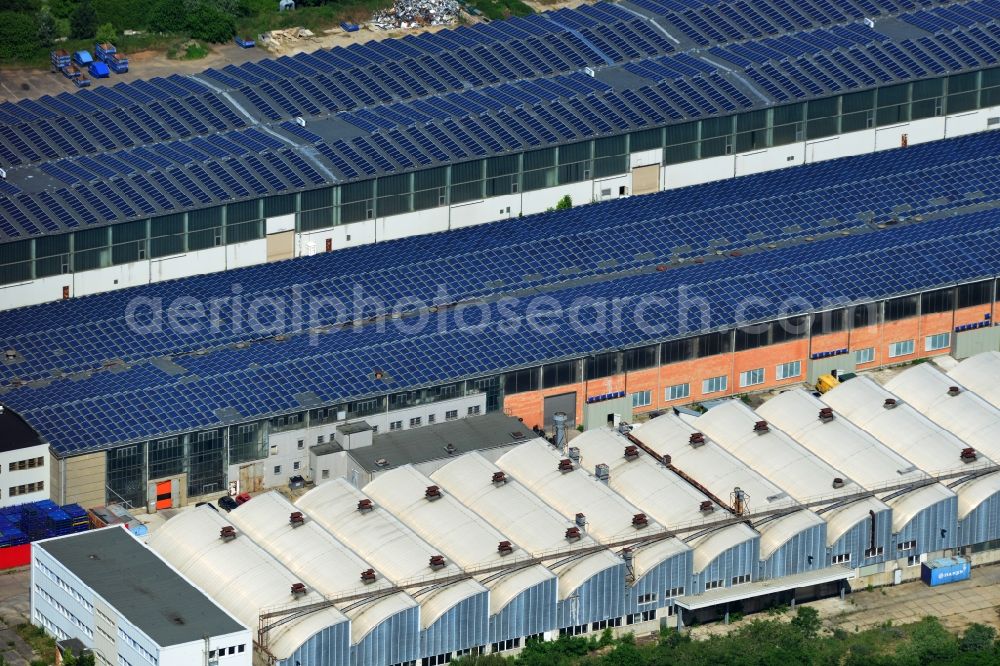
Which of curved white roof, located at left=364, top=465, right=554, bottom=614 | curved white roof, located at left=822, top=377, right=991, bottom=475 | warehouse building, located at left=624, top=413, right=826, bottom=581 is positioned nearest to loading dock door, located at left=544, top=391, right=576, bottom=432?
warehouse building, located at left=624, top=413, right=826, bottom=581

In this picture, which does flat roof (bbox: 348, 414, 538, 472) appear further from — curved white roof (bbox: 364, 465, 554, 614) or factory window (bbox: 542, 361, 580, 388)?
factory window (bbox: 542, 361, 580, 388)

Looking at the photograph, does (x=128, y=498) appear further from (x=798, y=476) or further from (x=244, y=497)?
(x=798, y=476)

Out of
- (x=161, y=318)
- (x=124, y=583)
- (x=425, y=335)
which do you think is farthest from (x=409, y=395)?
(x=124, y=583)

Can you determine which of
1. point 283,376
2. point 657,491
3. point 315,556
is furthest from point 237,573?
point 657,491

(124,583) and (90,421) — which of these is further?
(90,421)

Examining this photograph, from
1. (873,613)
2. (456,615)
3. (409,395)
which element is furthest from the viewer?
(409,395)

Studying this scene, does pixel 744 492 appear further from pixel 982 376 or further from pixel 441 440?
pixel 982 376
